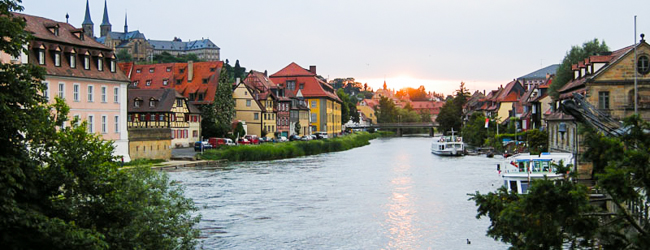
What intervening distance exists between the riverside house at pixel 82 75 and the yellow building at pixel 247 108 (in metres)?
31.0

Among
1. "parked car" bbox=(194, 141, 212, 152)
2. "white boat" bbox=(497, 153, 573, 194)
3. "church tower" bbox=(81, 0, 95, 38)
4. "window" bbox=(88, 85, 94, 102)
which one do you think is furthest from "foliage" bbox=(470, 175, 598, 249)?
"church tower" bbox=(81, 0, 95, 38)

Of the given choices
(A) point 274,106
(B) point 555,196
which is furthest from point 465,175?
(A) point 274,106

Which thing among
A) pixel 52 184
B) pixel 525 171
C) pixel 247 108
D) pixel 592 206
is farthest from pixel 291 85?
pixel 592 206

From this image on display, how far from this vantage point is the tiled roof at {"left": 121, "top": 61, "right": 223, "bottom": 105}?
67500mm

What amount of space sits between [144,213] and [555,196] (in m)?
8.15

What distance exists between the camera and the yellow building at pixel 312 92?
95.1 meters

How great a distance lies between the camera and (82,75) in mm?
38125

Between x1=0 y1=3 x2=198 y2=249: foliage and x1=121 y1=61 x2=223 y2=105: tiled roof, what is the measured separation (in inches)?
2122

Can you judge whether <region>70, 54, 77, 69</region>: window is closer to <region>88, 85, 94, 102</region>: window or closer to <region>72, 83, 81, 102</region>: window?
<region>72, 83, 81, 102</region>: window

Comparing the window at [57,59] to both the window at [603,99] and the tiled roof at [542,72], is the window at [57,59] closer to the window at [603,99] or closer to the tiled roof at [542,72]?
the window at [603,99]

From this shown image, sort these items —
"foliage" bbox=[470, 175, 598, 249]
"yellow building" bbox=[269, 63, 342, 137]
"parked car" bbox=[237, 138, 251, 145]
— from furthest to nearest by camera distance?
"yellow building" bbox=[269, 63, 342, 137], "parked car" bbox=[237, 138, 251, 145], "foliage" bbox=[470, 175, 598, 249]

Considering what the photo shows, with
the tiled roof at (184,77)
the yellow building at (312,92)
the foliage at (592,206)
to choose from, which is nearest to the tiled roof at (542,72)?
the yellow building at (312,92)

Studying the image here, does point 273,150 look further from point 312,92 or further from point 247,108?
point 312,92

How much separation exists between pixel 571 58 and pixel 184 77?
3933 cm
